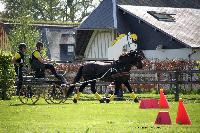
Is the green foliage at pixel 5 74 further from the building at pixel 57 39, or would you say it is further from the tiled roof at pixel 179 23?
the building at pixel 57 39

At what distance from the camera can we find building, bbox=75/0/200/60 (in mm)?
39625

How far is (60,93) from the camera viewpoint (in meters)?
20.8

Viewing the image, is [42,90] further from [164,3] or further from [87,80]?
[164,3]

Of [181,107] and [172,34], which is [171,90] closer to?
[172,34]

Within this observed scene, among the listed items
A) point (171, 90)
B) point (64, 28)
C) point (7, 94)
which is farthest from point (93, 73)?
point (64, 28)

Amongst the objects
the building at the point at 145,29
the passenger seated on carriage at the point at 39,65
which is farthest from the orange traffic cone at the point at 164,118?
the building at the point at 145,29

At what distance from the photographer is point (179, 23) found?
42.5 meters

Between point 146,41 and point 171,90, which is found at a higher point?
point 146,41

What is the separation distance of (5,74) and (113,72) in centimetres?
558

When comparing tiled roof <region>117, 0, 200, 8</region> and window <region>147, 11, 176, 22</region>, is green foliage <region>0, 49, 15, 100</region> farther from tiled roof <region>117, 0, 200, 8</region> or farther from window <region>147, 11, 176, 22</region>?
tiled roof <region>117, 0, 200, 8</region>

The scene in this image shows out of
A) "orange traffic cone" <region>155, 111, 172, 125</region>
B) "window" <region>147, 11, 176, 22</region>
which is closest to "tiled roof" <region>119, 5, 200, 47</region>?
"window" <region>147, 11, 176, 22</region>

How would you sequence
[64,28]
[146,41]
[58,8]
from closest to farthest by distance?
[146,41], [64,28], [58,8]

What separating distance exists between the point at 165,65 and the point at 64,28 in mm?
38585

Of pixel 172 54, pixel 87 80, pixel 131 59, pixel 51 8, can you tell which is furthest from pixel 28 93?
pixel 51 8
